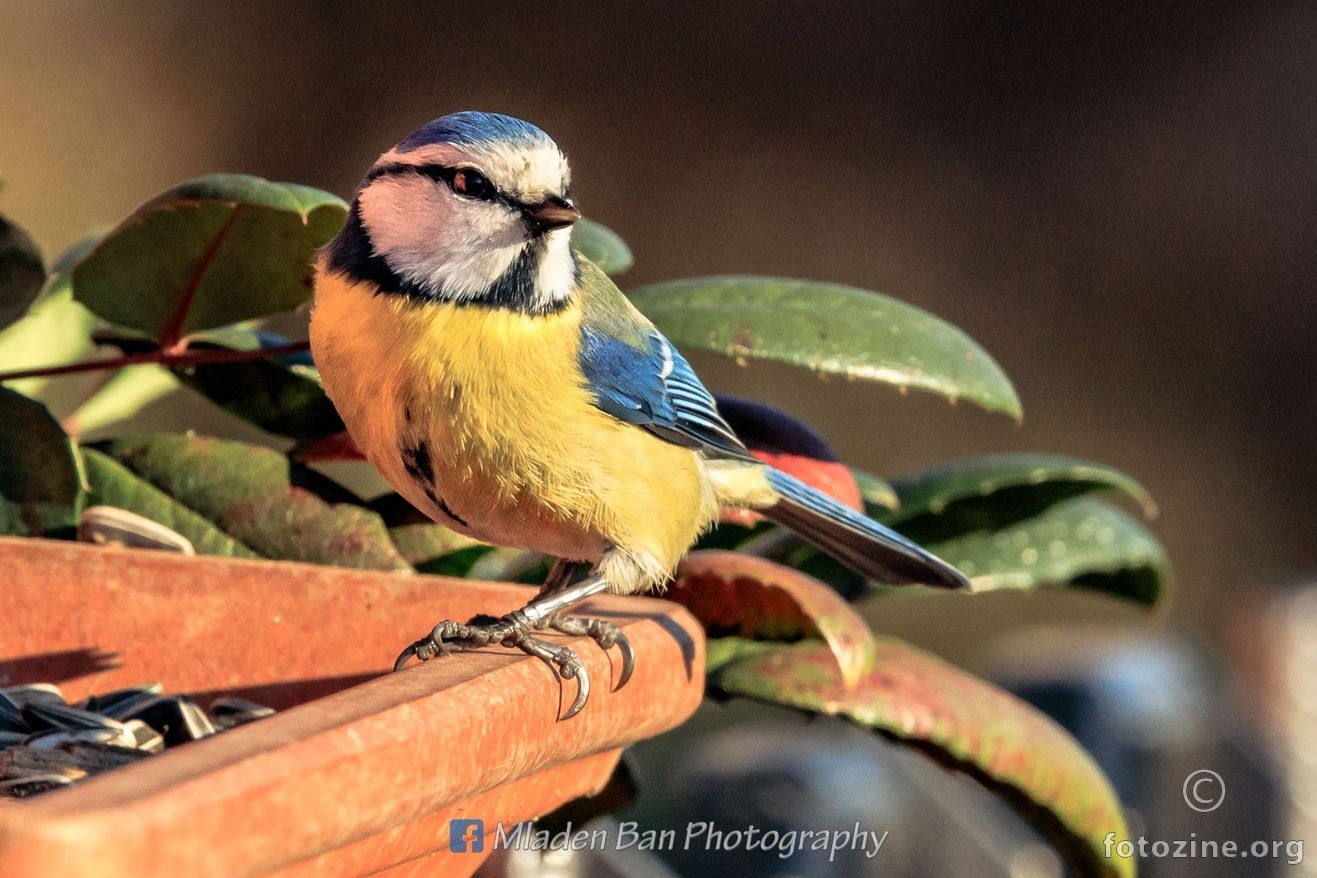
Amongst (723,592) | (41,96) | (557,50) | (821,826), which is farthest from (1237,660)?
(41,96)

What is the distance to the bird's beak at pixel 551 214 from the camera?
59.5 inches

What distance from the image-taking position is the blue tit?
1.47m

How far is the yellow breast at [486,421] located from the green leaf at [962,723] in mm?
168

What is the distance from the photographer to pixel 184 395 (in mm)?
4992

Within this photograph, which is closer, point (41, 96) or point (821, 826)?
point (821, 826)

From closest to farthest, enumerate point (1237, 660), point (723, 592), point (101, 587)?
point (101, 587) < point (723, 592) < point (1237, 660)

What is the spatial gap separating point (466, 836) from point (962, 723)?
0.61 meters

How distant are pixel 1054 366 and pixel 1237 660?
2.41 m

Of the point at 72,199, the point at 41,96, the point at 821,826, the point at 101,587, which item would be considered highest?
the point at 41,96

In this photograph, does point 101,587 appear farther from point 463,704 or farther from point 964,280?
point 964,280

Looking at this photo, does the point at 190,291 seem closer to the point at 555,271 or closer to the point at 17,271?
the point at 17,271

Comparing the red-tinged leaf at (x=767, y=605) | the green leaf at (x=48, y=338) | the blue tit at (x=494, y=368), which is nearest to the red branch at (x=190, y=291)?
the blue tit at (x=494, y=368)

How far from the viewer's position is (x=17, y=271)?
1688 millimetres

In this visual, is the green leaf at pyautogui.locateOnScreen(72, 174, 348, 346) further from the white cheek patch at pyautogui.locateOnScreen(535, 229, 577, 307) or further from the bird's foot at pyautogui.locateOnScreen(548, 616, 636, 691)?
the bird's foot at pyautogui.locateOnScreen(548, 616, 636, 691)
